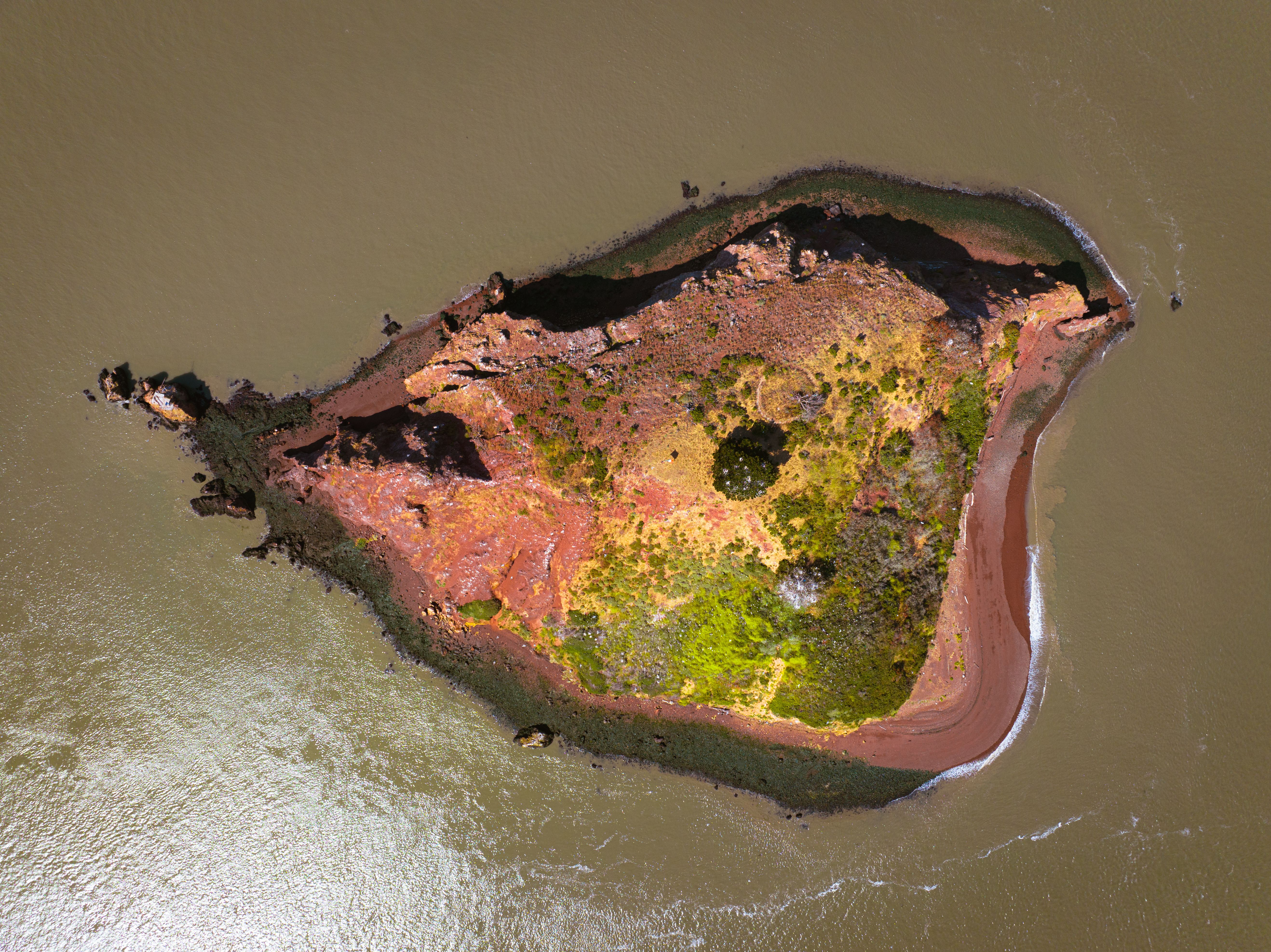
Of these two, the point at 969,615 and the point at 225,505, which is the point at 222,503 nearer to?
the point at 225,505

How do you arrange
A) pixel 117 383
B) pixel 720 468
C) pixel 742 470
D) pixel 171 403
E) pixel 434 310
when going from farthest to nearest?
pixel 434 310, pixel 117 383, pixel 171 403, pixel 720 468, pixel 742 470

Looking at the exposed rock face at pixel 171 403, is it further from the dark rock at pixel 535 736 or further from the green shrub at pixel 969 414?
the green shrub at pixel 969 414

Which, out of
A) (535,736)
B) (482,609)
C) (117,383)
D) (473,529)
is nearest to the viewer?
(473,529)

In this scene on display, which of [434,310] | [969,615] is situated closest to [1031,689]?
Answer: [969,615]

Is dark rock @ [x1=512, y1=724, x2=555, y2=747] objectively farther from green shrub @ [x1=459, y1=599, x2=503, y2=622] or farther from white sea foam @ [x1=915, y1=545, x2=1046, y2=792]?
white sea foam @ [x1=915, y1=545, x2=1046, y2=792]

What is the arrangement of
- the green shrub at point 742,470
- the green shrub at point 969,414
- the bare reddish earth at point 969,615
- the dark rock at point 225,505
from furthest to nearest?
1. the bare reddish earth at point 969,615
2. the dark rock at point 225,505
3. the green shrub at point 969,414
4. the green shrub at point 742,470

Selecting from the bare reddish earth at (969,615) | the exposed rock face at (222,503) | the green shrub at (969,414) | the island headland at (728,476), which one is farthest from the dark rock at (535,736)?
the green shrub at (969,414)

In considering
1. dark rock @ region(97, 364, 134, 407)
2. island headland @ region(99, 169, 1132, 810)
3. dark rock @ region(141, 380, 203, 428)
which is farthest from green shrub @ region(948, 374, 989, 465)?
dark rock @ region(97, 364, 134, 407)
